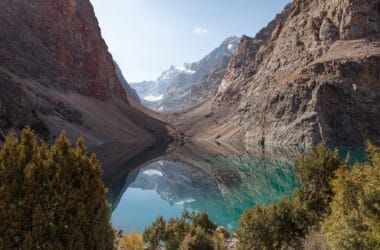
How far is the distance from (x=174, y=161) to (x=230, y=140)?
229ft

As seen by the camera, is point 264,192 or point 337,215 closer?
point 337,215

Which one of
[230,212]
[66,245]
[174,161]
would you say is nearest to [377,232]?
[66,245]

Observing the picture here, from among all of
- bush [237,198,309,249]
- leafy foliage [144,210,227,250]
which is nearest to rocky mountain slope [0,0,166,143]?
leafy foliage [144,210,227,250]

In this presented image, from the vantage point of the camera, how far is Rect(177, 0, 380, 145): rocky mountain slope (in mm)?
101250

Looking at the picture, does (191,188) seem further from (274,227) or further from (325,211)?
(274,227)

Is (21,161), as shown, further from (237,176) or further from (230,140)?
(230,140)

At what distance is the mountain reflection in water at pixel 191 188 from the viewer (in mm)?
32438

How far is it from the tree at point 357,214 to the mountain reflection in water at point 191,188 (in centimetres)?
1881

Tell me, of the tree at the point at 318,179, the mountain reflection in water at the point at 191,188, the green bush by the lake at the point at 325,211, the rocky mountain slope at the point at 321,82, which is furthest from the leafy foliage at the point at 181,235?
the rocky mountain slope at the point at 321,82

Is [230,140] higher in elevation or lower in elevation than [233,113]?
lower

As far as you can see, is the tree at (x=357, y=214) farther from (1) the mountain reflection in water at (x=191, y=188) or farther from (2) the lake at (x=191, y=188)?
(1) the mountain reflection in water at (x=191, y=188)

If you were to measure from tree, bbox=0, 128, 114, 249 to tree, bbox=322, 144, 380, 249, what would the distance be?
570 cm

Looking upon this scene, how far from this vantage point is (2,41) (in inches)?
4102

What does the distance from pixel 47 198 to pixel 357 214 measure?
7.04m
